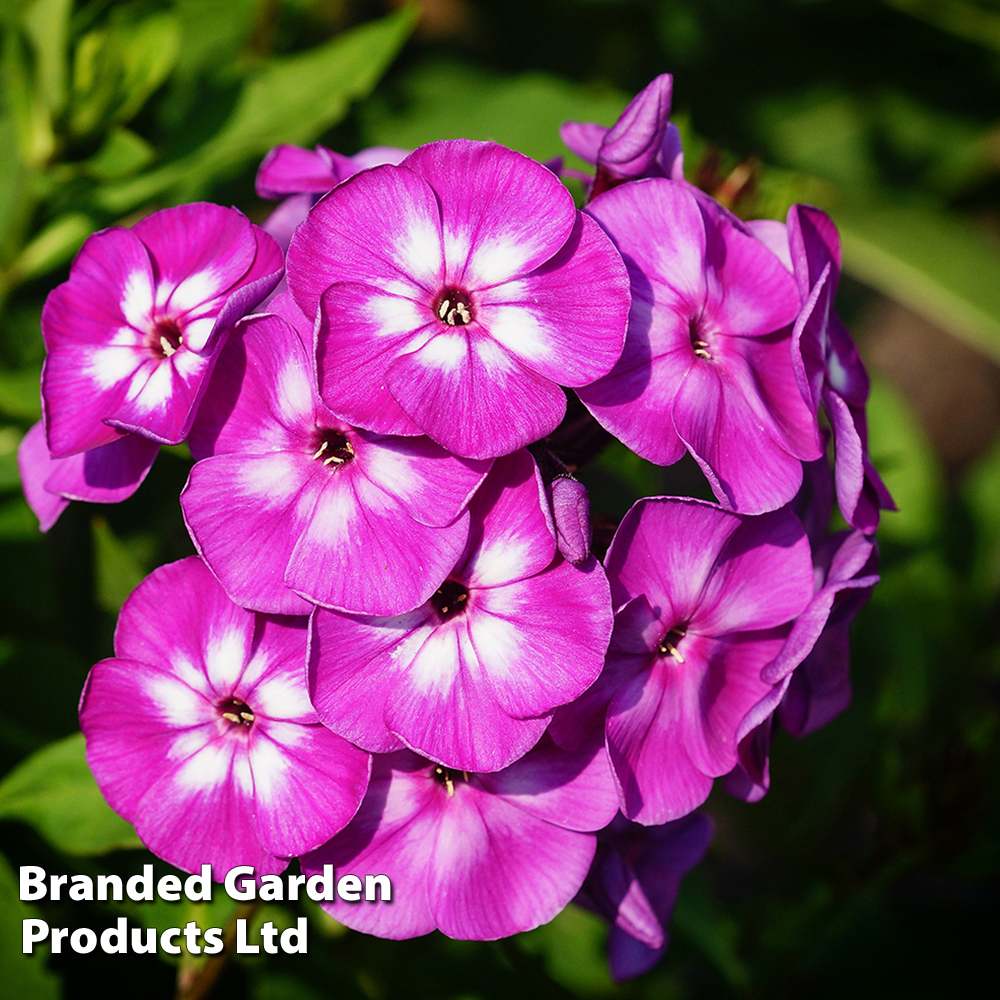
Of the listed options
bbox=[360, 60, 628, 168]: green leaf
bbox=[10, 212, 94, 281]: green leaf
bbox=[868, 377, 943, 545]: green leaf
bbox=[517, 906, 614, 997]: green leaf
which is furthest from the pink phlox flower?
bbox=[868, 377, 943, 545]: green leaf

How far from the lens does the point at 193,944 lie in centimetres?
97

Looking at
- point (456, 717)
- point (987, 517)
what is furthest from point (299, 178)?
point (987, 517)

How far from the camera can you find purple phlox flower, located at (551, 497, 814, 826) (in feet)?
2.76

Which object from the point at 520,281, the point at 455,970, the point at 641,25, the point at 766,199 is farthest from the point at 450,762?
the point at 641,25

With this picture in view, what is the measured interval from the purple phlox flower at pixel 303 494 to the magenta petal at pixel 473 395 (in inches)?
1.4

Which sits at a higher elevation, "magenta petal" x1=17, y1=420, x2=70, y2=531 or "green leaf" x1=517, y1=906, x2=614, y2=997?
"magenta petal" x1=17, y1=420, x2=70, y2=531

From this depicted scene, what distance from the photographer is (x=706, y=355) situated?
882mm

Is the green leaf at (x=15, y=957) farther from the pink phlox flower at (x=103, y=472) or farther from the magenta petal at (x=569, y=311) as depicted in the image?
the magenta petal at (x=569, y=311)

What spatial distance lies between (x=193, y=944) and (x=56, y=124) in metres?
1.03

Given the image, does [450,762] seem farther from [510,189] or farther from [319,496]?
[510,189]

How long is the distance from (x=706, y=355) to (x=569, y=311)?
0.14 metres

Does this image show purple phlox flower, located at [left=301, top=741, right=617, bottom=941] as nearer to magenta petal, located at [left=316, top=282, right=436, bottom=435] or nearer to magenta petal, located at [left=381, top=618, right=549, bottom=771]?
magenta petal, located at [left=381, top=618, right=549, bottom=771]

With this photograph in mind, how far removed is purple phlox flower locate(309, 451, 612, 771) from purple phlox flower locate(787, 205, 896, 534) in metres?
0.25

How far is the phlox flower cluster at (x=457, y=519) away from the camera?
0.78 m
